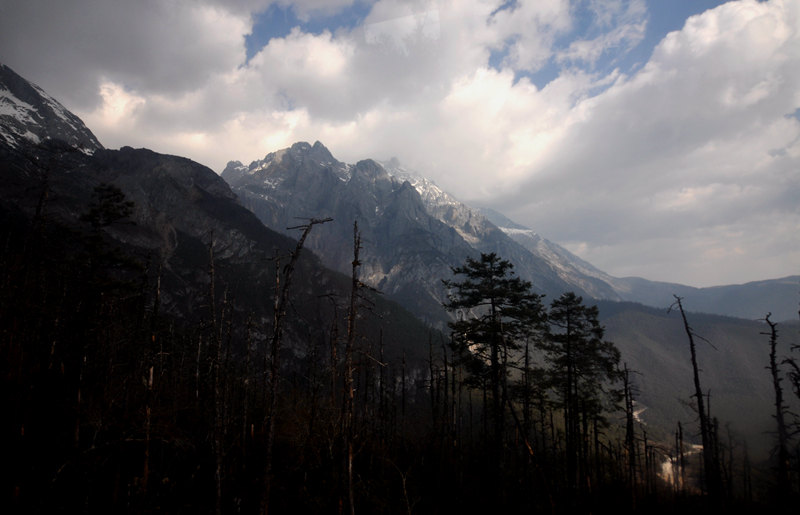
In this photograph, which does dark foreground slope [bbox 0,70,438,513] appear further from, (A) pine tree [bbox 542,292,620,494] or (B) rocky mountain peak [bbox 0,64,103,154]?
(B) rocky mountain peak [bbox 0,64,103,154]

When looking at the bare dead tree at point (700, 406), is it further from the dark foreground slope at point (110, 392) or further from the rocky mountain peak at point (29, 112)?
the rocky mountain peak at point (29, 112)

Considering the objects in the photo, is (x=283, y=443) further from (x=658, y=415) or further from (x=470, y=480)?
(x=658, y=415)

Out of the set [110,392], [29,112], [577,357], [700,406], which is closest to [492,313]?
[577,357]

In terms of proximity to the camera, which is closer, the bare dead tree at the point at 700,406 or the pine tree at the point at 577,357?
the bare dead tree at the point at 700,406

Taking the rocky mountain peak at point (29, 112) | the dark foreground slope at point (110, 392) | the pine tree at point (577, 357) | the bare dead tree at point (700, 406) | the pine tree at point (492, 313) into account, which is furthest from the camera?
the rocky mountain peak at point (29, 112)

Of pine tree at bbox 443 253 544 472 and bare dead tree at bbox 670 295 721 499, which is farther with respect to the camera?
pine tree at bbox 443 253 544 472

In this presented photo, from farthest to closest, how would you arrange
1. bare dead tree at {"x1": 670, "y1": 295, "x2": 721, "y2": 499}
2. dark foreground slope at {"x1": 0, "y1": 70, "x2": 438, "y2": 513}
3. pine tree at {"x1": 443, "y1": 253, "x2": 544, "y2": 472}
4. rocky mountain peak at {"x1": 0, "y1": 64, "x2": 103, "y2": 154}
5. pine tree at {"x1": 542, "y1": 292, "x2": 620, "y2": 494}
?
rocky mountain peak at {"x1": 0, "y1": 64, "x2": 103, "y2": 154} < pine tree at {"x1": 542, "y1": 292, "x2": 620, "y2": 494} < pine tree at {"x1": 443, "y1": 253, "x2": 544, "y2": 472} < bare dead tree at {"x1": 670, "y1": 295, "x2": 721, "y2": 499} < dark foreground slope at {"x1": 0, "y1": 70, "x2": 438, "y2": 513}

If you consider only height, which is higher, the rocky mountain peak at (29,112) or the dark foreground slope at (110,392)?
the rocky mountain peak at (29,112)

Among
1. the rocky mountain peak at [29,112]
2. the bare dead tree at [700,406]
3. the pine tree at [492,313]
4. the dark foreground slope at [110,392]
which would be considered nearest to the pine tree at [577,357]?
the pine tree at [492,313]

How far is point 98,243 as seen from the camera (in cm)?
2345

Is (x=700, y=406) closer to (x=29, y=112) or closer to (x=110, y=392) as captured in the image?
(x=110, y=392)

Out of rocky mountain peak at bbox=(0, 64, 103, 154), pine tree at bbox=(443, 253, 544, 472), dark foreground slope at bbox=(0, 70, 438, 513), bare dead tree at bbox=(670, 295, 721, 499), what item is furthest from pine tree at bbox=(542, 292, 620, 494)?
rocky mountain peak at bbox=(0, 64, 103, 154)

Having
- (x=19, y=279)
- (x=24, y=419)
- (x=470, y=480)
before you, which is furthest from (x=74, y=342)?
(x=470, y=480)

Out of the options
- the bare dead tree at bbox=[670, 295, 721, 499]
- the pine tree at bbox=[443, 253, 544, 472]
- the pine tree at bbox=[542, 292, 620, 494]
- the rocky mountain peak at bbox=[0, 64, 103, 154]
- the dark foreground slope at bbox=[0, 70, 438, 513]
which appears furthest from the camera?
the rocky mountain peak at bbox=[0, 64, 103, 154]
